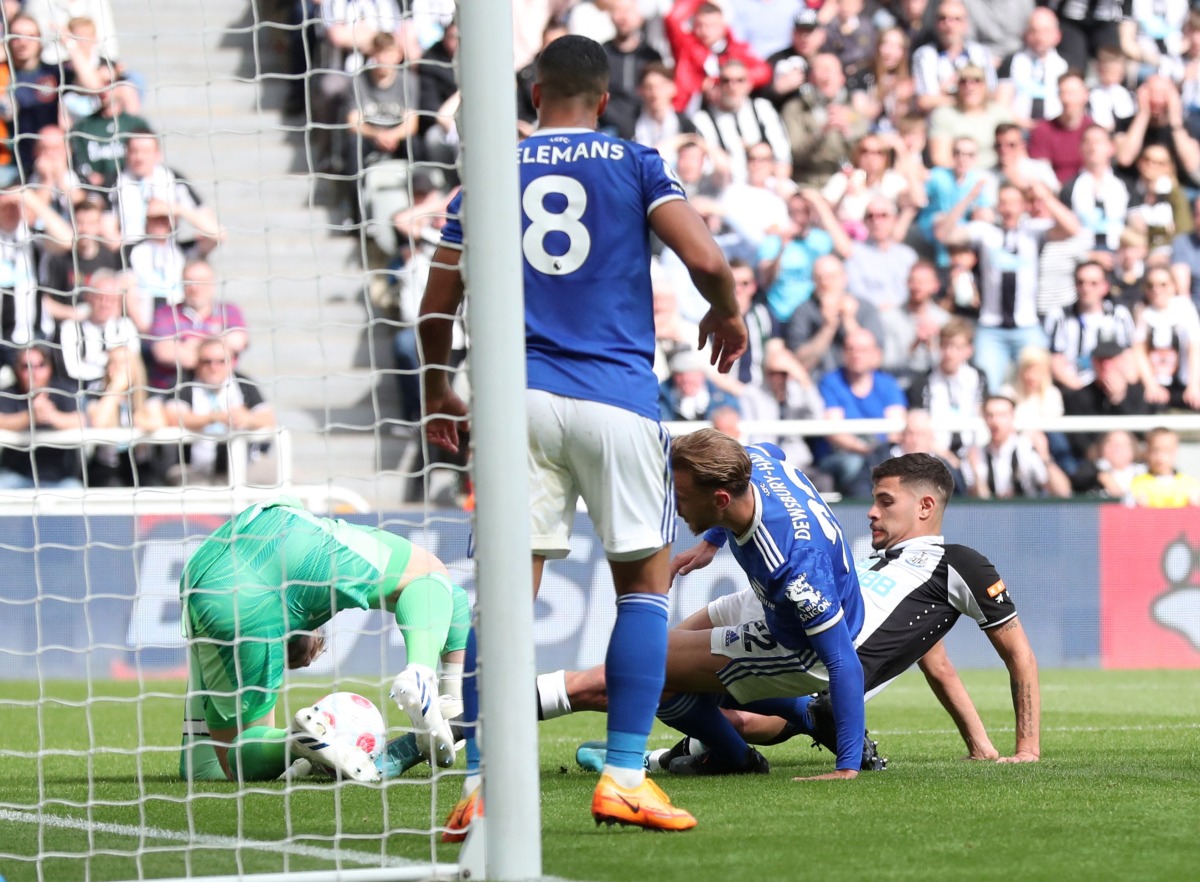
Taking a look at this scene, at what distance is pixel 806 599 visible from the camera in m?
4.97

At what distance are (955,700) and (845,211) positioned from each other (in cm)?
763

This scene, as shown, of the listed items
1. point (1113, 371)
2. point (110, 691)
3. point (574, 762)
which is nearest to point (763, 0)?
point (1113, 371)

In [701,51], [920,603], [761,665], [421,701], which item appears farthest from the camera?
[701,51]

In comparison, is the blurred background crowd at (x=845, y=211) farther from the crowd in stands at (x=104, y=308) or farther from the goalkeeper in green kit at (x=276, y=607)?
the goalkeeper in green kit at (x=276, y=607)

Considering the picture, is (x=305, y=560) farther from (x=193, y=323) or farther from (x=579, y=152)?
(x=193, y=323)

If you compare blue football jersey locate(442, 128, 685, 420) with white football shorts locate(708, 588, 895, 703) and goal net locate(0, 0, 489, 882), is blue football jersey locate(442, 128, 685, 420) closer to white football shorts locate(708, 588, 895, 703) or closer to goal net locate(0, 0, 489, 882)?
white football shorts locate(708, 588, 895, 703)

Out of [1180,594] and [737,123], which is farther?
[737,123]

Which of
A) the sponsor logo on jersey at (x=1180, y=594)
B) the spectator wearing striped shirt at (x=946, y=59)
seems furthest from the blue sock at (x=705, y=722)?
the spectator wearing striped shirt at (x=946, y=59)

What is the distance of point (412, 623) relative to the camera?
554 centimetres

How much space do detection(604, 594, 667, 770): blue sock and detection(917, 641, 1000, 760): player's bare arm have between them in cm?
199

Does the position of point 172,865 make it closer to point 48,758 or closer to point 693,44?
point 48,758

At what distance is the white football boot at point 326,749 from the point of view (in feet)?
17.3

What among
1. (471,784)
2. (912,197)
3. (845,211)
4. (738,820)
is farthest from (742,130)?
(471,784)

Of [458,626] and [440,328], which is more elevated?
[440,328]
